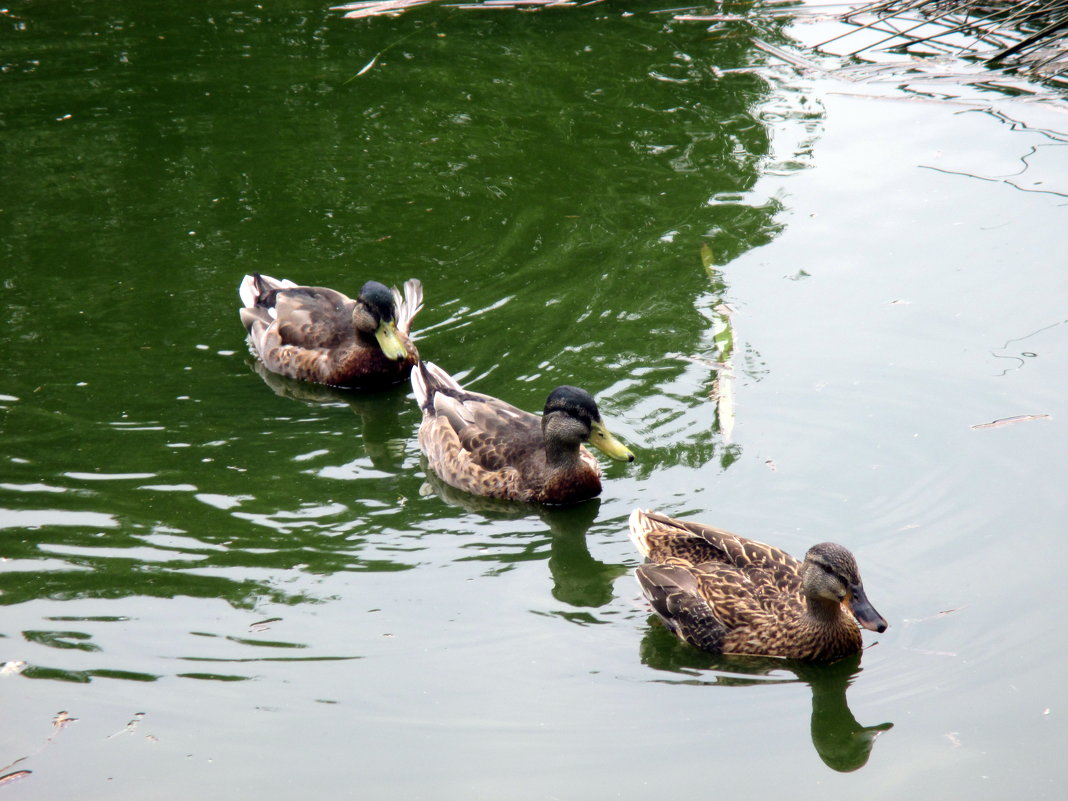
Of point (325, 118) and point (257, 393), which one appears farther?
point (325, 118)

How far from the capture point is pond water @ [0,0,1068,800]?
6227 mm

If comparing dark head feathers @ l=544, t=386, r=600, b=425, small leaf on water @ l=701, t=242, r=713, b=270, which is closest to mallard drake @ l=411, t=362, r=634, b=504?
dark head feathers @ l=544, t=386, r=600, b=425

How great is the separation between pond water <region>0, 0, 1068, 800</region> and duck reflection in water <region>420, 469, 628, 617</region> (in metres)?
0.03

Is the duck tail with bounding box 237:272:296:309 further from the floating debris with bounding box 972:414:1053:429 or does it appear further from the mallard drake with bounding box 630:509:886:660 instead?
the floating debris with bounding box 972:414:1053:429

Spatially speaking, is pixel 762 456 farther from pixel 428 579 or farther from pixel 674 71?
pixel 674 71

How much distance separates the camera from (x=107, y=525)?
788 cm

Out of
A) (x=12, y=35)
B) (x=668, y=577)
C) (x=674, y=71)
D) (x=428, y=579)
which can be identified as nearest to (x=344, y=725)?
(x=428, y=579)

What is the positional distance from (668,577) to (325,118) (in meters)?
8.55

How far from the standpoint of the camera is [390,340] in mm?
9562

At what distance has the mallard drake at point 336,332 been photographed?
968cm

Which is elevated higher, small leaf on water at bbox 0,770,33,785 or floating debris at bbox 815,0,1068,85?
floating debris at bbox 815,0,1068,85

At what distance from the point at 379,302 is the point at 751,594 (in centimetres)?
412

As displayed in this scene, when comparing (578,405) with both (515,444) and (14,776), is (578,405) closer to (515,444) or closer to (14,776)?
(515,444)

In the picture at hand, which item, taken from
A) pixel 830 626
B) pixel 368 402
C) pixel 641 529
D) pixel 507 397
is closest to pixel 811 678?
pixel 830 626
